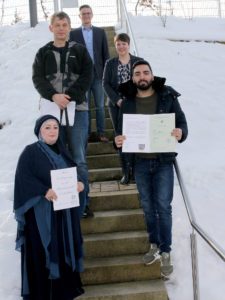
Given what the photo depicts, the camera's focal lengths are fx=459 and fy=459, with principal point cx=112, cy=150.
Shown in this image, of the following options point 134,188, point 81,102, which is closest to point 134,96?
point 81,102

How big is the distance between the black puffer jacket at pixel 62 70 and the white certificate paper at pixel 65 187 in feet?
3.00

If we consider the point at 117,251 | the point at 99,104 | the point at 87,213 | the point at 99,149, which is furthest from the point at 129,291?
the point at 99,104

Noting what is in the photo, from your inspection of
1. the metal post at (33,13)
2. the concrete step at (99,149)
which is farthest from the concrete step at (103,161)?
the metal post at (33,13)

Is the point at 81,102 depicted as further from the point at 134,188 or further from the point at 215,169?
the point at 215,169

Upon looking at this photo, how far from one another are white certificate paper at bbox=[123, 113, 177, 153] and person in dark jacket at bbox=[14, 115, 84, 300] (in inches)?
25.3

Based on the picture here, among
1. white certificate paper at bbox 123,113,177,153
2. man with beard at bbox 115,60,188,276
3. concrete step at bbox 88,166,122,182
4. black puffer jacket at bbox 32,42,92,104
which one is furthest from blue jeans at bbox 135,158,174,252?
concrete step at bbox 88,166,122,182

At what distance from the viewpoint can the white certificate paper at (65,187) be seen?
3639 mm

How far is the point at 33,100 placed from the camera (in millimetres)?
8570

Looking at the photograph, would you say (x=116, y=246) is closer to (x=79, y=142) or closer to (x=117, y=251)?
(x=117, y=251)

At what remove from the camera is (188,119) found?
7969 millimetres

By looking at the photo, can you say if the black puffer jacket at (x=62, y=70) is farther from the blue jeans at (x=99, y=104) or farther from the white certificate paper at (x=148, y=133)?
the blue jeans at (x=99, y=104)

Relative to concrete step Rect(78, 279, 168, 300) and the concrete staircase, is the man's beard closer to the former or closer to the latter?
the concrete staircase

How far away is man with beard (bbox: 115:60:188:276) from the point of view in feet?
13.4

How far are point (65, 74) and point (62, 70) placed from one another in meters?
0.05
